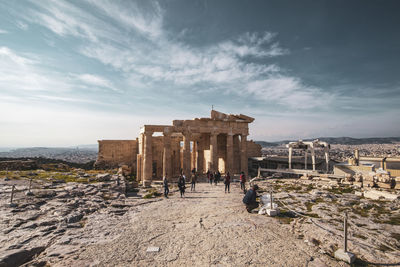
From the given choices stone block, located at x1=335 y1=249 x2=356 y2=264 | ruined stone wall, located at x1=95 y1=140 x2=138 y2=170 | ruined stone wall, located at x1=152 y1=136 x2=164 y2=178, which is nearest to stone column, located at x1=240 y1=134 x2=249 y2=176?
ruined stone wall, located at x1=152 y1=136 x2=164 y2=178

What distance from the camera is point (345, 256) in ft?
19.9

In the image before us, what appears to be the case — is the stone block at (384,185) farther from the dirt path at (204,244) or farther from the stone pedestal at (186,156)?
the stone pedestal at (186,156)

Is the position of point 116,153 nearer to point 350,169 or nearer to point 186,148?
point 186,148

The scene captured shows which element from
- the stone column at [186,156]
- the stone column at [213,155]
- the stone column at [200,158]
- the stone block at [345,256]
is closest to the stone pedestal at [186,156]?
the stone column at [186,156]

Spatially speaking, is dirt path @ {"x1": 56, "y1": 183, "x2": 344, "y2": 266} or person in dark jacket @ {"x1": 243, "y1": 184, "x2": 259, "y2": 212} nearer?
dirt path @ {"x1": 56, "y1": 183, "x2": 344, "y2": 266}

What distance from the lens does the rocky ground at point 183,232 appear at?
6.30 meters

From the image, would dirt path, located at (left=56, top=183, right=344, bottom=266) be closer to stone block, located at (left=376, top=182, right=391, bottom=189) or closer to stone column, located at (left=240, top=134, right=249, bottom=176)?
stone block, located at (left=376, top=182, right=391, bottom=189)

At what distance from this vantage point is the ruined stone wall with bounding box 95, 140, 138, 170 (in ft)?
98.6

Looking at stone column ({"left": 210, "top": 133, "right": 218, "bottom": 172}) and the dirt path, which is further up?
stone column ({"left": 210, "top": 133, "right": 218, "bottom": 172})

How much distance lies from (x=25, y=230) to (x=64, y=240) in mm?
1896

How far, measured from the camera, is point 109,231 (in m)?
8.48

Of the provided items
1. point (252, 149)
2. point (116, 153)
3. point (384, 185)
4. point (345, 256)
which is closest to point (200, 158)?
point (252, 149)

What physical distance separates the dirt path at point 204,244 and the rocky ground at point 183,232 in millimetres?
28

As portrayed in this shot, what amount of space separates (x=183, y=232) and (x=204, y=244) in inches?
54.1
